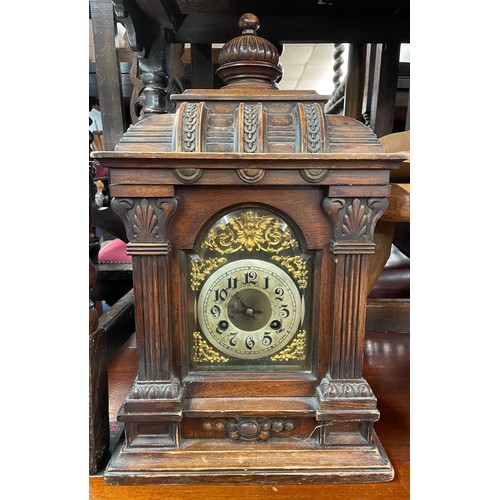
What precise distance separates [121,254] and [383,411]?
138 centimetres

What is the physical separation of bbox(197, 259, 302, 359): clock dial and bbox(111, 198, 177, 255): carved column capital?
3.9 inches

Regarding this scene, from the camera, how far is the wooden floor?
0.58 metres

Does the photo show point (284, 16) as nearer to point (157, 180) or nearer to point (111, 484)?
point (157, 180)

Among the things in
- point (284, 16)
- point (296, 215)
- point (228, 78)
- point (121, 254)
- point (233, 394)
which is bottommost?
point (233, 394)


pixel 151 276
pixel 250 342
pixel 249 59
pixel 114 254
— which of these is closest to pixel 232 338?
pixel 250 342

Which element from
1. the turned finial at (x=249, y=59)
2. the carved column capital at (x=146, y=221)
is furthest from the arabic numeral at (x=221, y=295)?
the turned finial at (x=249, y=59)

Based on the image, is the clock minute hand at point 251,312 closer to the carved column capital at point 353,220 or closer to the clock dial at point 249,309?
the clock dial at point 249,309

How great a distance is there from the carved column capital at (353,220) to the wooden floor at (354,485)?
0.35 meters

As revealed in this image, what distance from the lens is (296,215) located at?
601 millimetres

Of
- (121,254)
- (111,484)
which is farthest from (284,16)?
(121,254)

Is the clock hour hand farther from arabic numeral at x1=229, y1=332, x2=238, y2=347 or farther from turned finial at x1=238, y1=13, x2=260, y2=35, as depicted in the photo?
turned finial at x1=238, y1=13, x2=260, y2=35


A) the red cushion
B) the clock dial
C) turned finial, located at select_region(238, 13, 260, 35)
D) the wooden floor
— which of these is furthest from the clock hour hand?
the red cushion

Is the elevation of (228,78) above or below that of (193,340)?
above

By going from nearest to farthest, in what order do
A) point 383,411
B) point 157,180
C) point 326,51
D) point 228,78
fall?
point 157,180, point 228,78, point 383,411, point 326,51
